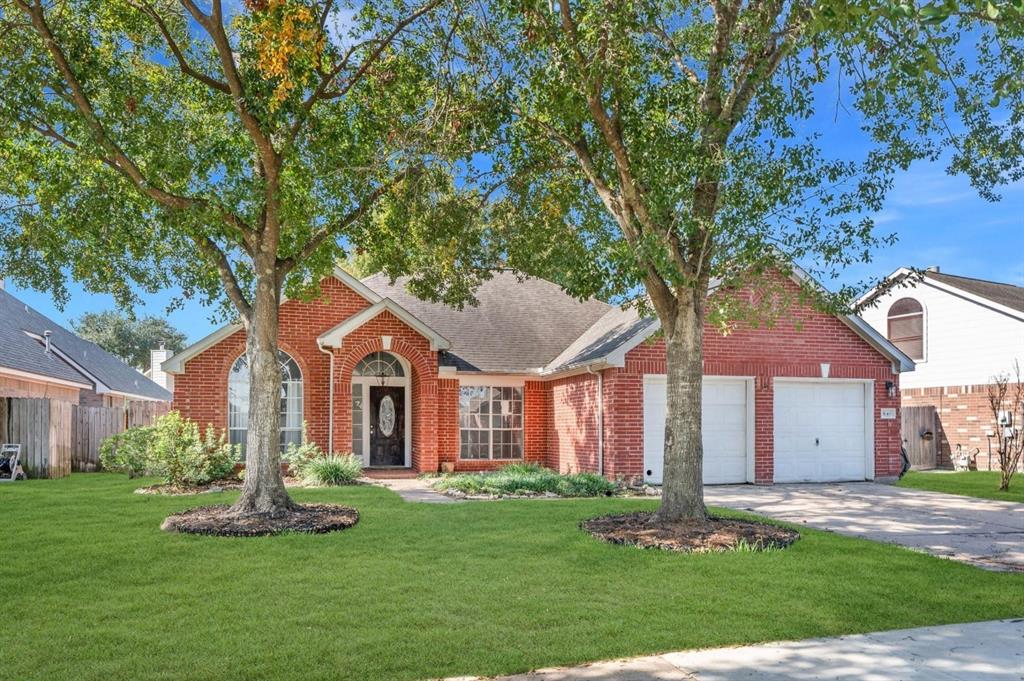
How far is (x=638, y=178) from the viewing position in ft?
32.8

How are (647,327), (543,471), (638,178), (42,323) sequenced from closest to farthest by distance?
(638,178), (647,327), (543,471), (42,323)

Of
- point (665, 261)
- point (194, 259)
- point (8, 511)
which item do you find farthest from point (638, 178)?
point (8, 511)

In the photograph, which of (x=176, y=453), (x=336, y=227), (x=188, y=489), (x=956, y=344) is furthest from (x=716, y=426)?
(x=956, y=344)

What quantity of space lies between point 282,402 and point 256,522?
8.19 meters

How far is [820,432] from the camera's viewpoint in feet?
57.7

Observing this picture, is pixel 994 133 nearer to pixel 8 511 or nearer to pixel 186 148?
pixel 186 148

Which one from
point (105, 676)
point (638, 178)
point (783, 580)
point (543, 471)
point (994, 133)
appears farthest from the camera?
point (543, 471)

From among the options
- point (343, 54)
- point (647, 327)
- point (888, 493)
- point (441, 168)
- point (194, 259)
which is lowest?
point (888, 493)

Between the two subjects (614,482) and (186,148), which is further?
(614,482)

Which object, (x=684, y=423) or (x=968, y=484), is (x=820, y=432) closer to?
(x=968, y=484)

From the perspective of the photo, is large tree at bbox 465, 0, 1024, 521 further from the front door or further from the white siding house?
the white siding house

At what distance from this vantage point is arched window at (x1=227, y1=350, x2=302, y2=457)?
1809cm

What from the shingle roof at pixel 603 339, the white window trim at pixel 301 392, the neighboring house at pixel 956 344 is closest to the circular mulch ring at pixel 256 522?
the white window trim at pixel 301 392

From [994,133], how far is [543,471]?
10558 millimetres
